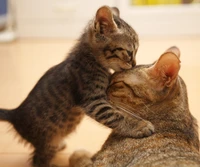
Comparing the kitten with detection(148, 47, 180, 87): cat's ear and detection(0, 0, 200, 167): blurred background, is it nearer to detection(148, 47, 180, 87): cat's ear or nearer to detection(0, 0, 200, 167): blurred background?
detection(148, 47, 180, 87): cat's ear

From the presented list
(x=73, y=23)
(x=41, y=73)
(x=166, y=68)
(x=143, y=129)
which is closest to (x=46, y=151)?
(x=143, y=129)

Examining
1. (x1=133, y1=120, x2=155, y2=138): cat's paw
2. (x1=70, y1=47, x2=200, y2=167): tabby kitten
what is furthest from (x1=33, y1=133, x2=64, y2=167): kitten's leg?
(x1=133, y1=120, x2=155, y2=138): cat's paw

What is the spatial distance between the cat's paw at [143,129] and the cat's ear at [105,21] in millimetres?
568

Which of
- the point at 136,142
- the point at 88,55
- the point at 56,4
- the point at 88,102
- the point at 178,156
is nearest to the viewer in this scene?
the point at 178,156

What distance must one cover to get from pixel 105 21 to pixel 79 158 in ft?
2.60

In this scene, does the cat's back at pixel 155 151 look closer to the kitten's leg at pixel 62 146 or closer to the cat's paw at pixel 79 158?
the cat's paw at pixel 79 158

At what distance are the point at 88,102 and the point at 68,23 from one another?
3519 millimetres

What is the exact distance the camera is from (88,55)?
2213mm

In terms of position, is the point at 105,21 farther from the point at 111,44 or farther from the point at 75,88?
the point at 75,88

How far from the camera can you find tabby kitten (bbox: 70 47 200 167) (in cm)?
175

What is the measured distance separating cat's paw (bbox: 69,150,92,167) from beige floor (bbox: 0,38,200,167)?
16 cm

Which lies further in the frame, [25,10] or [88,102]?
[25,10]

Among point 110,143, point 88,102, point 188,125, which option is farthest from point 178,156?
point 88,102

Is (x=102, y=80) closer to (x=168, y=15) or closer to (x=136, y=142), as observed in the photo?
(x=136, y=142)
